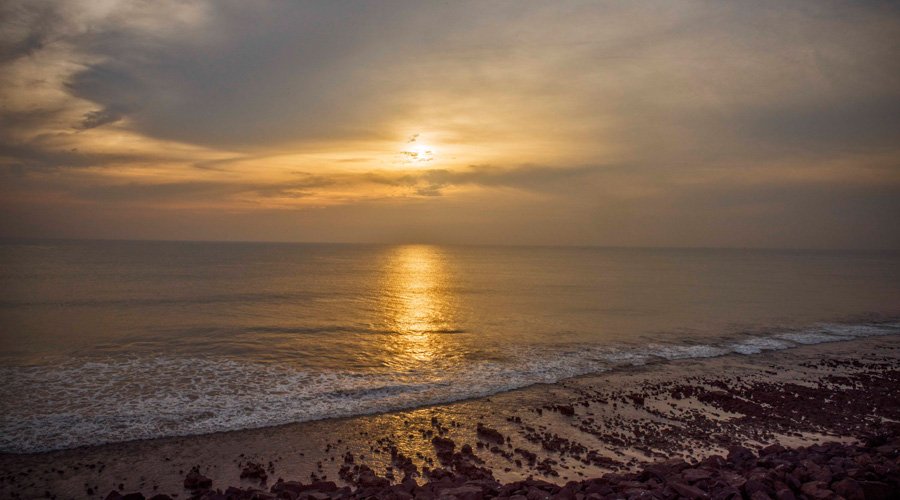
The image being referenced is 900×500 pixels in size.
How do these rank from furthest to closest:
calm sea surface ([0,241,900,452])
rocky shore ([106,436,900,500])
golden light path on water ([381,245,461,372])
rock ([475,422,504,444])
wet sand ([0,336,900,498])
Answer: golden light path on water ([381,245,461,372]) < calm sea surface ([0,241,900,452]) < rock ([475,422,504,444]) < wet sand ([0,336,900,498]) < rocky shore ([106,436,900,500])

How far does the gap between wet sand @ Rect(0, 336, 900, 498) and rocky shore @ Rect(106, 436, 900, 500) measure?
79cm

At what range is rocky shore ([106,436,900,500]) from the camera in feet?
35.4

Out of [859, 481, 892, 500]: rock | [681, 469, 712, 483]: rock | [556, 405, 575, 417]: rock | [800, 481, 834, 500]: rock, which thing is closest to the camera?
[800, 481, 834, 500]: rock

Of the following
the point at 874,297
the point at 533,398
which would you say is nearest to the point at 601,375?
the point at 533,398

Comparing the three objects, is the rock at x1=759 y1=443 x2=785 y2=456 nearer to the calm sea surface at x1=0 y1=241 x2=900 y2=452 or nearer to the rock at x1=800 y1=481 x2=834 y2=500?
the rock at x1=800 y1=481 x2=834 y2=500

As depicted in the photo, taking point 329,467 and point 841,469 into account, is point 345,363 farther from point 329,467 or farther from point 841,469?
point 841,469

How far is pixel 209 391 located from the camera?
22.8 m

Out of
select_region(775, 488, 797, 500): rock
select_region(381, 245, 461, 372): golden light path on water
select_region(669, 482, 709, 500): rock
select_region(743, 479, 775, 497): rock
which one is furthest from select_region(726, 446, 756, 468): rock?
→ select_region(381, 245, 461, 372): golden light path on water

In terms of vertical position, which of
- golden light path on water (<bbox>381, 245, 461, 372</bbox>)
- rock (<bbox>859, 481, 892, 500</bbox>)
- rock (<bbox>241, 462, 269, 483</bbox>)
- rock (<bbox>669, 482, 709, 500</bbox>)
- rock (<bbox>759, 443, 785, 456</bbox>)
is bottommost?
golden light path on water (<bbox>381, 245, 461, 372</bbox>)

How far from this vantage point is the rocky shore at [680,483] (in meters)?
10.8

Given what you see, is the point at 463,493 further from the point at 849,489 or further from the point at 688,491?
the point at 849,489

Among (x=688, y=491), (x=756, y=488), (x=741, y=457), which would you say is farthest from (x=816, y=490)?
(x=741, y=457)

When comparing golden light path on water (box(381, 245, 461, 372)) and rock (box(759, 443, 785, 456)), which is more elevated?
rock (box(759, 443, 785, 456))

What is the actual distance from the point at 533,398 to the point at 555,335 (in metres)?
Result: 16.7
